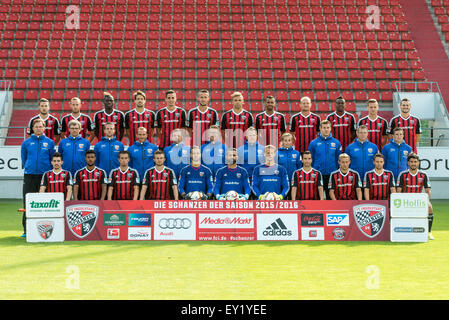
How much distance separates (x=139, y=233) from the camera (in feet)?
26.2

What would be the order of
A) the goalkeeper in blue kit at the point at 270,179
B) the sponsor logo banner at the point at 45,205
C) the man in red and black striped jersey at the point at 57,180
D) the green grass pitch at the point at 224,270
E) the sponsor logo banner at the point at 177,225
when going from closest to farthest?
the green grass pitch at the point at 224,270
the sponsor logo banner at the point at 45,205
the sponsor logo banner at the point at 177,225
the man in red and black striped jersey at the point at 57,180
the goalkeeper in blue kit at the point at 270,179

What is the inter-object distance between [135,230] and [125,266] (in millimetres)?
1947

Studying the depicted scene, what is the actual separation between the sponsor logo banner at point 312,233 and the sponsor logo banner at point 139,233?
2.29m

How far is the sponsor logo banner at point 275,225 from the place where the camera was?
26.1 ft

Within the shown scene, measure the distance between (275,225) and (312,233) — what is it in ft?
1.84

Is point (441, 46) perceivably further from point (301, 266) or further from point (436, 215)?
point (301, 266)

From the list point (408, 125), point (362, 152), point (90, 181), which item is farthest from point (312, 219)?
point (90, 181)

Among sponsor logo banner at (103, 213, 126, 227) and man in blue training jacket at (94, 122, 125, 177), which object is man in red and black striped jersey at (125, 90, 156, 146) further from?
sponsor logo banner at (103, 213, 126, 227)

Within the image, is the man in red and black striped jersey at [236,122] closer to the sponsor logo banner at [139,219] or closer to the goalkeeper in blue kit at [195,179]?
the goalkeeper in blue kit at [195,179]

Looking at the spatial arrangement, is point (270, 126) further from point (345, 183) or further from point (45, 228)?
point (45, 228)

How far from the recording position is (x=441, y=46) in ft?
67.5

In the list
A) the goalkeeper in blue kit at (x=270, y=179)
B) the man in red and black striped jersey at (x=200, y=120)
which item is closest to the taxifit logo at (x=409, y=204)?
the goalkeeper in blue kit at (x=270, y=179)

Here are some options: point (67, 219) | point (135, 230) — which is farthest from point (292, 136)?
point (67, 219)

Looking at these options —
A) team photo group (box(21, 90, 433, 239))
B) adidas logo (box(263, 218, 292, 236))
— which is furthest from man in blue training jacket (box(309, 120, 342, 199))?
adidas logo (box(263, 218, 292, 236))
